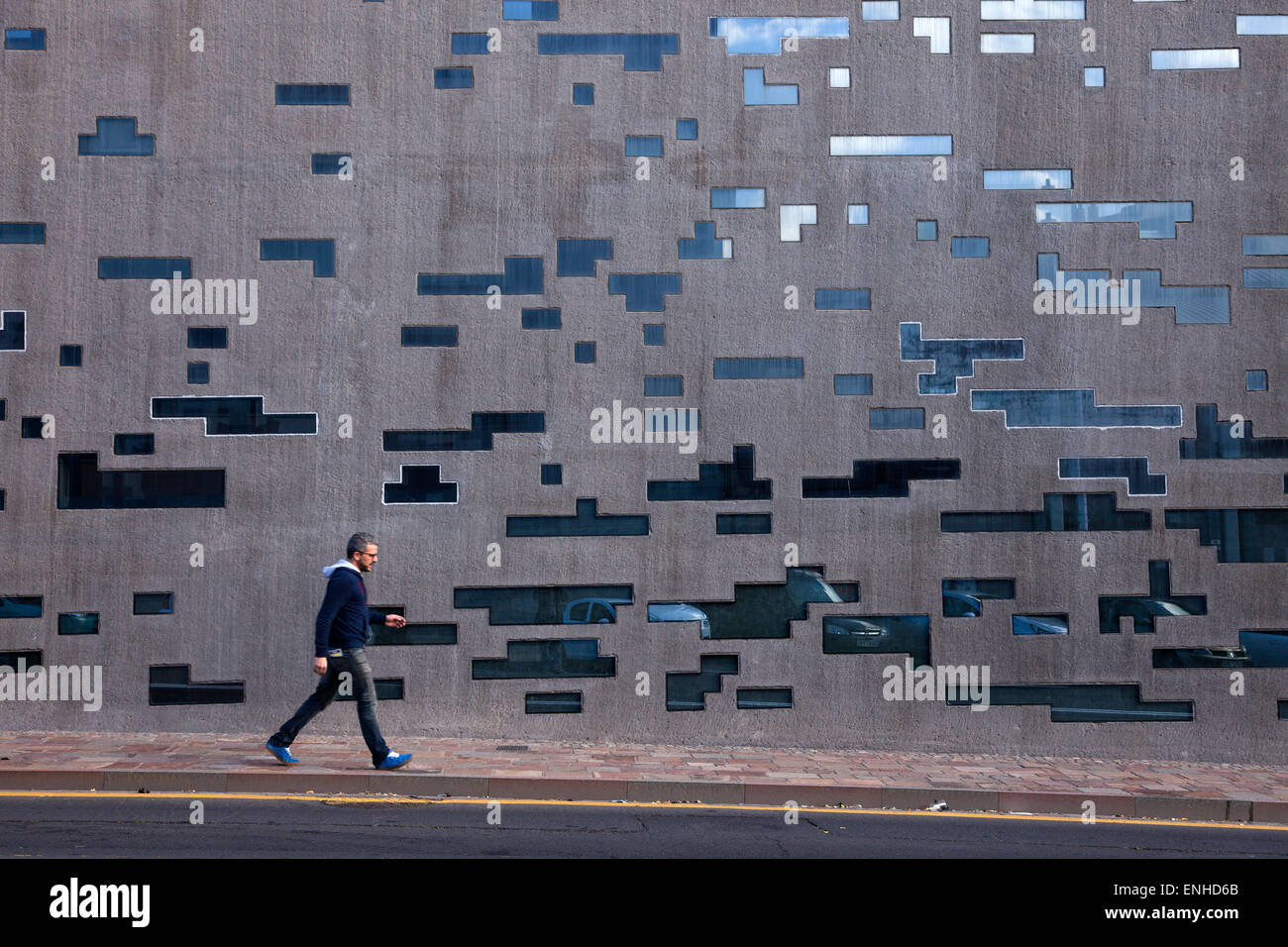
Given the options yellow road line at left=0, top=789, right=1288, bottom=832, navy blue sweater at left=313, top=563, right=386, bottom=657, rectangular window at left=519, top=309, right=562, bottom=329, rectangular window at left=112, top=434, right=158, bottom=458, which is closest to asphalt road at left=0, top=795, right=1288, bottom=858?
yellow road line at left=0, top=789, right=1288, bottom=832

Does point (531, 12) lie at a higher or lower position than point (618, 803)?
higher

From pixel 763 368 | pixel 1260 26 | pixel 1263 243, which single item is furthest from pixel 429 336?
pixel 1260 26

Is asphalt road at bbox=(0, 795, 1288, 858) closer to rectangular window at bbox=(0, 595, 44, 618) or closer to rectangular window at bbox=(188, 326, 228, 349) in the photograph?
rectangular window at bbox=(0, 595, 44, 618)

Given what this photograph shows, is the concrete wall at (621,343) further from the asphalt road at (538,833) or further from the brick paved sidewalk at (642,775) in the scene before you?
the asphalt road at (538,833)

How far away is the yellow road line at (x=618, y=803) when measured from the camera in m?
8.29

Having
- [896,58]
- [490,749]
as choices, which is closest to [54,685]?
[490,749]

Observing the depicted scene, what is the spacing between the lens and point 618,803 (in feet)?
28.2

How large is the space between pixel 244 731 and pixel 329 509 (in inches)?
76.1

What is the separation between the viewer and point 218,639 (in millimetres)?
10367

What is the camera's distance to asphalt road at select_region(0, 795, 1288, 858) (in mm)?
6980

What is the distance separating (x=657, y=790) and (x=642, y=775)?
13.0 inches

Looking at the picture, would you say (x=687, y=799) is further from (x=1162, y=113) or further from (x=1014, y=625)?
(x=1162, y=113)

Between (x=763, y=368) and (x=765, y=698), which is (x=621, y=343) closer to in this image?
(x=763, y=368)

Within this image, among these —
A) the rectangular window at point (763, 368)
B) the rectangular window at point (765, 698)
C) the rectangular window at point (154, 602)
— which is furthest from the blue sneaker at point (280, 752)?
the rectangular window at point (763, 368)
